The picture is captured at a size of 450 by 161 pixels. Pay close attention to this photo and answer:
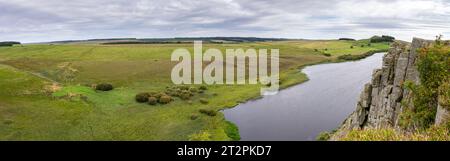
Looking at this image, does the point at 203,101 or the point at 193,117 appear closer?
the point at 193,117

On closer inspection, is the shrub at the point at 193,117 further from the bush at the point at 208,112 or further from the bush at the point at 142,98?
the bush at the point at 142,98

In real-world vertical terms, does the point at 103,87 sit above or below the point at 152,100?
above

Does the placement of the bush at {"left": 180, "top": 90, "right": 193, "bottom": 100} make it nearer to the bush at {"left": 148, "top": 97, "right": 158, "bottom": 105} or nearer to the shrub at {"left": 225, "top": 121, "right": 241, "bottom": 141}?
the bush at {"left": 148, "top": 97, "right": 158, "bottom": 105}

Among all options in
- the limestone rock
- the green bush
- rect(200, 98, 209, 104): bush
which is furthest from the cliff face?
rect(200, 98, 209, 104): bush

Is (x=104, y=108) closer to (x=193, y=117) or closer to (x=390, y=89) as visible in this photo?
(x=193, y=117)

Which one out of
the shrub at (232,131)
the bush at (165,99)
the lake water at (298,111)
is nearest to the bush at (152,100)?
the bush at (165,99)

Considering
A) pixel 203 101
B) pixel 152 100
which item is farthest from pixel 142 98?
pixel 203 101
